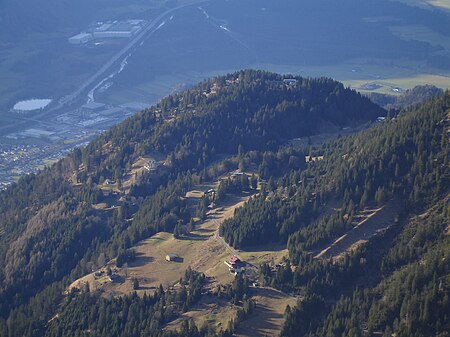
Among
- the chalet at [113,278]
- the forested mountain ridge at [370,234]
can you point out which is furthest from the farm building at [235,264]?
the chalet at [113,278]

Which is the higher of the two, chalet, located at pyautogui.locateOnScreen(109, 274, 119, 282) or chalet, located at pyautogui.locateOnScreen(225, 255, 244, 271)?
chalet, located at pyautogui.locateOnScreen(225, 255, 244, 271)

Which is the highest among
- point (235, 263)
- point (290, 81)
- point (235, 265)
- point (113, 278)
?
point (290, 81)

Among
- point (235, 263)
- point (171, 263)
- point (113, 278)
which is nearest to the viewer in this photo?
point (235, 263)

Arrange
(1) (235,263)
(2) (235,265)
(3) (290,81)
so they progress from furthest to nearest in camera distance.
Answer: (3) (290,81), (1) (235,263), (2) (235,265)

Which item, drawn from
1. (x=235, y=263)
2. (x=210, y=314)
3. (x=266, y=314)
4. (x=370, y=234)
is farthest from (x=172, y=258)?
(x=370, y=234)

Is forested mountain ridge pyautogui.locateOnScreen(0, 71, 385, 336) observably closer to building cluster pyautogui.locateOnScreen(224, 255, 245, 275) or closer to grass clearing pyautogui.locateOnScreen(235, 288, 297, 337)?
building cluster pyautogui.locateOnScreen(224, 255, 245, 275)

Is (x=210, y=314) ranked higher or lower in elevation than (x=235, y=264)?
lower

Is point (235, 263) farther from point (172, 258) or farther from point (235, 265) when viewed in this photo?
point (172, 258)

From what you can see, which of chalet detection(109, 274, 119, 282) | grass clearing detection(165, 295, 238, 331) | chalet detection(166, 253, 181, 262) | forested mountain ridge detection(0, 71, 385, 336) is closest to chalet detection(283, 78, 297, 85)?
forested mountain ridge detection(0, 71, 385, 336)
